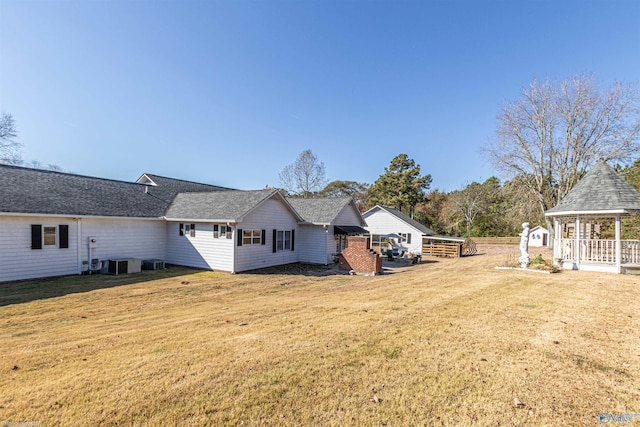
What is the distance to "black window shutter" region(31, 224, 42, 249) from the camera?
12.2 metres

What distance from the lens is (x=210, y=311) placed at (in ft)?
26.5

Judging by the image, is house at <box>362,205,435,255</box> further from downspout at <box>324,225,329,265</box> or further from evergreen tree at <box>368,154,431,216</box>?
evergreen tree at <box>368,154,431,216</box>

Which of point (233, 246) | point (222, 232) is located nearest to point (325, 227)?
point (233, 246)

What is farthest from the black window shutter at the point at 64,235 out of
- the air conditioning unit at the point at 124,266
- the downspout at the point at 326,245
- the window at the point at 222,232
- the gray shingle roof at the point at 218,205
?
the downspout at the point at 326,245

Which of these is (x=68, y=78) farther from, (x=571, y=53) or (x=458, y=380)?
(x=571, y=53)

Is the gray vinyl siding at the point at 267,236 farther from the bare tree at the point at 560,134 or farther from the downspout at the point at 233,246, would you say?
the bare tree at the point at 560,134

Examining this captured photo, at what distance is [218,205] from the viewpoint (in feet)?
54.5

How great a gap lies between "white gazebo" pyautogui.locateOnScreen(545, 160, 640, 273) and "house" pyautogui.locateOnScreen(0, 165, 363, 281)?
1277 cm

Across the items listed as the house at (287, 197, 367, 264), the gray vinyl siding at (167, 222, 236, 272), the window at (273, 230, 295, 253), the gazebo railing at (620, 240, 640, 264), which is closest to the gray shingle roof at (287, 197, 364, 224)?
the house at (287, 197, 367, 264)

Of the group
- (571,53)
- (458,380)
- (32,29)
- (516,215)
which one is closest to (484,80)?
(571,53)

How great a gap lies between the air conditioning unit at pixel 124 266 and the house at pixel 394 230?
20810 mm

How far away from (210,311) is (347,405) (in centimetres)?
572

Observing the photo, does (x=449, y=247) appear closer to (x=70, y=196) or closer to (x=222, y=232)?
(x=222, y=232)

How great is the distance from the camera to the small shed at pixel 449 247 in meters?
26.8
